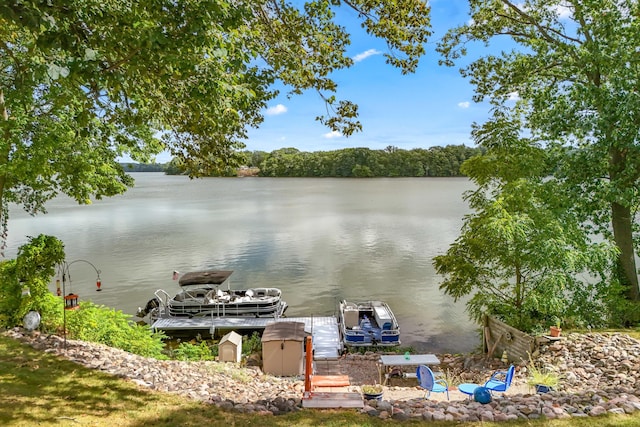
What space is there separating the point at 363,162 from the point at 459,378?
11372cm

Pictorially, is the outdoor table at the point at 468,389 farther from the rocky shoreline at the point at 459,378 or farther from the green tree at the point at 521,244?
the green tree at the point at 521,244

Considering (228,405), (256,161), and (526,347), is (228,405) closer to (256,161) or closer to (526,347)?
(526,347)

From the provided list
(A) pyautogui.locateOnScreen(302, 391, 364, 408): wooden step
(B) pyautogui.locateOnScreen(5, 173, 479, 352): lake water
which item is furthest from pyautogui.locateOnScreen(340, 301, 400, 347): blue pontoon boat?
(A) pyautogui.locateOnScreen(302, 391, 364, 408): wooden step

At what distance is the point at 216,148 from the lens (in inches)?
283

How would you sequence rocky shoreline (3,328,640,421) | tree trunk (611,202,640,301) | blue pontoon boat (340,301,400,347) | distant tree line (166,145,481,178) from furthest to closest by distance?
distant tree line (166,145,481,178) < blue pontoon boat (340,301,400,347) < tree trunk (611,202,640,301) < rocky shoreline (3,328,640,421)

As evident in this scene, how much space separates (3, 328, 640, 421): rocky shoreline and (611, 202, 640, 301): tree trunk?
4.66 m

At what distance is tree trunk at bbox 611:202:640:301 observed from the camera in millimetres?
14086

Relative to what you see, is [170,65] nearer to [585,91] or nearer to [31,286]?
[31,286]

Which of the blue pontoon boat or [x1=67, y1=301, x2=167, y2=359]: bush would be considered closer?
[x1=67, y1=301, x2=167, y2=359]: bush

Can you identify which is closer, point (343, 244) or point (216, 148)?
point (216, 148)

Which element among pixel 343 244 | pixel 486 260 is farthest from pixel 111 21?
pixel 343 244

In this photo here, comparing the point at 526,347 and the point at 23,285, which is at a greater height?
the point at 23,285

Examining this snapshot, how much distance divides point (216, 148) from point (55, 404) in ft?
14.9

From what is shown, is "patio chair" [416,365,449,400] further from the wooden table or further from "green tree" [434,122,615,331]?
"green tree" [434,122,615,331]
